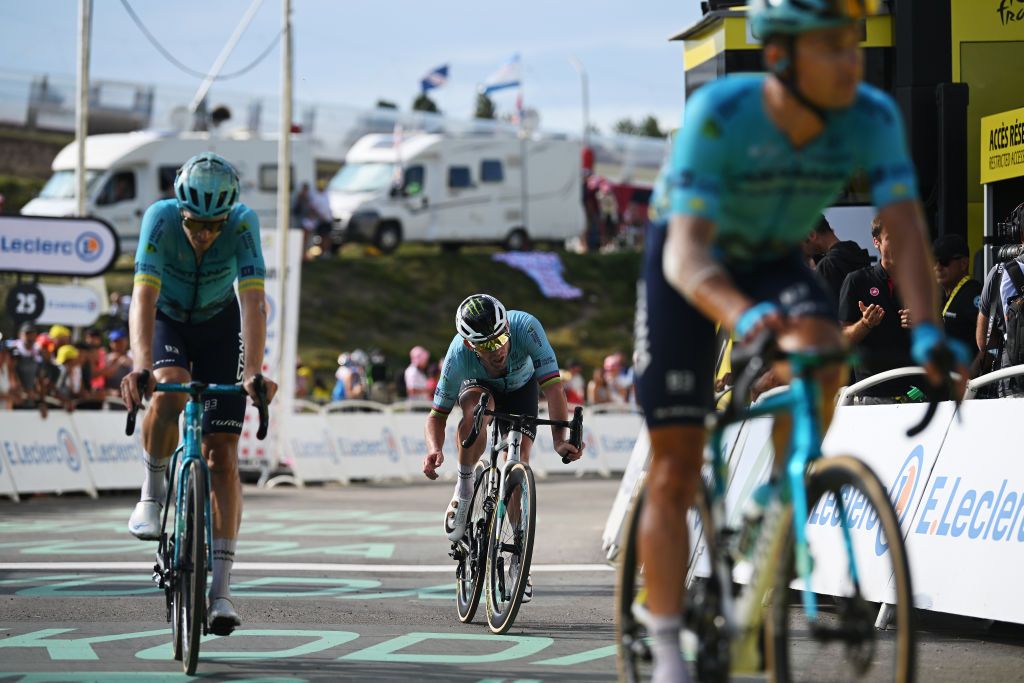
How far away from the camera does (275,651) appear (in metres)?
7.59

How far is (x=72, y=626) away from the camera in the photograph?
27.7ft

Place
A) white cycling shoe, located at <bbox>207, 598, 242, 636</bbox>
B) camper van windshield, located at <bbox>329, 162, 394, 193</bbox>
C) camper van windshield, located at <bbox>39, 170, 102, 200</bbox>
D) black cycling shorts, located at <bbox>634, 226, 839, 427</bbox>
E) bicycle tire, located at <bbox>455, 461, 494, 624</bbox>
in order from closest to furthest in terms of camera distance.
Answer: black cycling shorts, located at <bbox>634, 226, 839, 427</bbox>, white cycling shoe, located at <bbox>207, 598, 242, 636</bbox>, bicycle tire, located at <bbox>455, 461, 494, 624</bbox>, camper van windshield, located at <bbox>39, 170, 102, 200</bbox>, camper van windshield, located at <bbox>329, 162, 394, 193</bbox>

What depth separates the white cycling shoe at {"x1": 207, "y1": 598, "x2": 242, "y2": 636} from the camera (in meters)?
7.03

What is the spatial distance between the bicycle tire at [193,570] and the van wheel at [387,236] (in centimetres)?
3850

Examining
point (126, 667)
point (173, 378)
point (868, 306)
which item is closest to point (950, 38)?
point (868, 306)

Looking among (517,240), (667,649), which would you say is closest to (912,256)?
(667,649)

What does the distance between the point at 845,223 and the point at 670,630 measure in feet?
30.4

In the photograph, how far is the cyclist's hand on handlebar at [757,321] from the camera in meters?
4.12

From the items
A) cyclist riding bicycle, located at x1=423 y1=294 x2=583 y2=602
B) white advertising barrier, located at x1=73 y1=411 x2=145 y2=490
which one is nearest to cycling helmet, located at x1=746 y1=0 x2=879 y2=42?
cyclist riding bicycle, located at x1=423 y1=294 x2=583 y2=602

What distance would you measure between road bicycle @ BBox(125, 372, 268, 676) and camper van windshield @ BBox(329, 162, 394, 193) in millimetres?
37255

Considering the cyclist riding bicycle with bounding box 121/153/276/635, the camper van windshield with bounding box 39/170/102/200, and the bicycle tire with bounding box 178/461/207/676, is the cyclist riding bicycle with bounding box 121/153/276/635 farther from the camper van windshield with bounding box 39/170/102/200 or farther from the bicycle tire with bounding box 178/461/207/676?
the camper van windshield with bounding box 39/170/102/200

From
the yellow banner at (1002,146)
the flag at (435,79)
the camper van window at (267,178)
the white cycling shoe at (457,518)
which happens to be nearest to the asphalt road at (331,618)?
the white cycling shoe at (457,518)

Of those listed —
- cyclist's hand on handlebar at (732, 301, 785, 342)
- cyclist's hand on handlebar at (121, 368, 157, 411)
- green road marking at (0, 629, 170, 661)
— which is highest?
cyclist's hand on handlebar at (732, 301, 785, 342)

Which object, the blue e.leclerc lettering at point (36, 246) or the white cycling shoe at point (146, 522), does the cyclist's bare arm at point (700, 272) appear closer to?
the white cycling shoe at point (146, 522)
